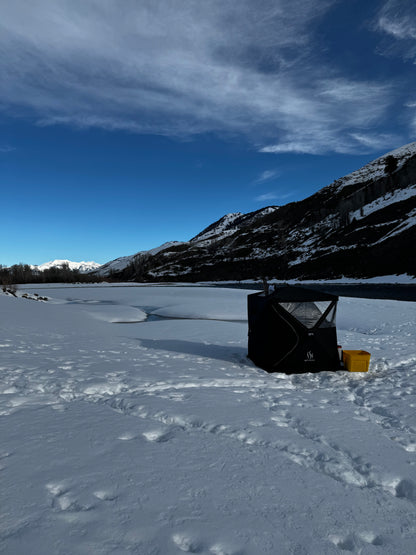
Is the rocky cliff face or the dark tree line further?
the dark tree line

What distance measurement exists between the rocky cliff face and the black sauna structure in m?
73.4

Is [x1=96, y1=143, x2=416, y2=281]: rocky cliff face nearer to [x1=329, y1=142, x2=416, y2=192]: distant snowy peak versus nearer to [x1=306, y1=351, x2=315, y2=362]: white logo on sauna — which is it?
[x1=329, y1=142, x2=416, y2=192]: distant snowy peak

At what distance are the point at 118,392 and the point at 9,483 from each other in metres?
3.48

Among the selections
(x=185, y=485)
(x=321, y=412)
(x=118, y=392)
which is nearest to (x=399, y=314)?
(x=321, y=412)

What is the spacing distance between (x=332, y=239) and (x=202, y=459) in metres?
123

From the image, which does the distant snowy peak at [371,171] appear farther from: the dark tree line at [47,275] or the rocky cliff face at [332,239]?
the dark tree line at [47,275]

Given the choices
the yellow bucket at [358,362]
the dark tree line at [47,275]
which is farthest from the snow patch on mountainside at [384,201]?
the yellow bucket at [358,362]

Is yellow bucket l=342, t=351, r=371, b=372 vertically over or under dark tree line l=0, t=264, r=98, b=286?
under

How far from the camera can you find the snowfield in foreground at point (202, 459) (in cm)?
275

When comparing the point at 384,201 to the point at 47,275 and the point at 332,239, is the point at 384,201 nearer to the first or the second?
the point at 332,239

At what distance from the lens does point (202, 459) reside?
13.2 ft

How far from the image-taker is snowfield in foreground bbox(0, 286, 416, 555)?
2.75 metres

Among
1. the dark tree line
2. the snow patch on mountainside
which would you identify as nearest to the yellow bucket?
the dark tree line

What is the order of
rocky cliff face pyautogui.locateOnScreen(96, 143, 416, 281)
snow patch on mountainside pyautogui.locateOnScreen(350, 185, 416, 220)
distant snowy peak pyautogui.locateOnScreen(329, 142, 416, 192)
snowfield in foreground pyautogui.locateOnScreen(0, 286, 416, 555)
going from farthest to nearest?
distant snowy peak pyautogui.locateOnScreen(329, 142, 416, 192)
snow patch on mountainside pyautogui.locateOnScreen(350, 185, 416, 220)
rocky cliff face pyautogui.locateOnScreen(96, 143, 416, 281)
snowfield in foreground pyautogui.locateOnScreen(0, 286, 416, 555)
